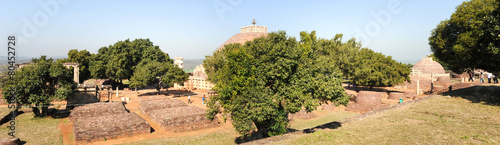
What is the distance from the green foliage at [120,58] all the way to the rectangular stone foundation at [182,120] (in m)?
23.1

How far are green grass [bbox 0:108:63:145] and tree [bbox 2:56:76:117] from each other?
126 centimetres

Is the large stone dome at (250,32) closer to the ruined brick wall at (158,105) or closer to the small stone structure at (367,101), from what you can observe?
the small stone structure at (367,101)

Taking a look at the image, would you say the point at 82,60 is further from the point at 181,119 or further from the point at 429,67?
the point at 429,67

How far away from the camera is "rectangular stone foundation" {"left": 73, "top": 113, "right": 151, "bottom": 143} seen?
16697 millimetres

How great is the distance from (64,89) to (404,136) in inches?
1046

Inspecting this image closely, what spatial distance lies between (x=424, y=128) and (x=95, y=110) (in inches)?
992

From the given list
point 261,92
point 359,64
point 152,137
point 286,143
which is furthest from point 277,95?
point 359,64

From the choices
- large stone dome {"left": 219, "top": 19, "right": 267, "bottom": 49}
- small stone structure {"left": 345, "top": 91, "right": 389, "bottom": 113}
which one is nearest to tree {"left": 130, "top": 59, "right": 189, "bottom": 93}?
small stone structure {"left": 345, "top": 91, "right": 389, "bottom": 113}

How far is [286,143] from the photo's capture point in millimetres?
11734

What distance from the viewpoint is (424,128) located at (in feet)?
46.0

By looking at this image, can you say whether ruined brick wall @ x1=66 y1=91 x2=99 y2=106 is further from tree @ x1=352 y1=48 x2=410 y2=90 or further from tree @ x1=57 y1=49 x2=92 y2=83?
tree @ x1=352 y1=48 x2=410 y2=90

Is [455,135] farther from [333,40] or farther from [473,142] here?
[333,40]

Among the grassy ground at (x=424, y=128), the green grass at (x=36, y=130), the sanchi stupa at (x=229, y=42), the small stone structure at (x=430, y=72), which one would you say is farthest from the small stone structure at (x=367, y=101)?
the small stone structure at (x=430, y=72)

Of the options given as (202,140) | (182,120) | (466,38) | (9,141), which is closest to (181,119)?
(182,120)
